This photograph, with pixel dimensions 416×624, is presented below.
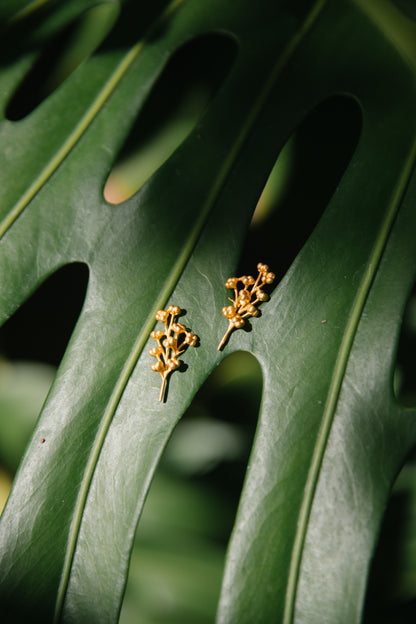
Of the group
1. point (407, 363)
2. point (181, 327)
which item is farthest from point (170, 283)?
point (407, 363)

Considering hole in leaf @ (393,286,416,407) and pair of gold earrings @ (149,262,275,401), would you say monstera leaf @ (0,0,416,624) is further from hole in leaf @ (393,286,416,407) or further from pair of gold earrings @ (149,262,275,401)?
hole in leaf @ (393,286,416,407)

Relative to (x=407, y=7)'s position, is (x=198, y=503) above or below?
below

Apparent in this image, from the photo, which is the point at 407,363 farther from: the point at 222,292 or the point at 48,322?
the point at 48,322

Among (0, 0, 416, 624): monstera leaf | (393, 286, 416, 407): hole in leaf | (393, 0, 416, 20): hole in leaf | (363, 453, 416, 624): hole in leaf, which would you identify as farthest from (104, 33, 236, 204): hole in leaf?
(363, 453, 416, 624): hole in leaf

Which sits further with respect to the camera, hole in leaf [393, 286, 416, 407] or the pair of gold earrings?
hole in leaf [393, 286, 416, 407]

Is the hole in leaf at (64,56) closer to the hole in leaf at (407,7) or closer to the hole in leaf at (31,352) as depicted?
the hole in leaf at (31,352)

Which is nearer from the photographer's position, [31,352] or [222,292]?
[222,292]

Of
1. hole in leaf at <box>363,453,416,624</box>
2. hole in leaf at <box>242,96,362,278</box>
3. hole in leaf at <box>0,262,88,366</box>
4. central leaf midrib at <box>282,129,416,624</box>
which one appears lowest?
hole in leaf at <box>363,453,416,624</box>
